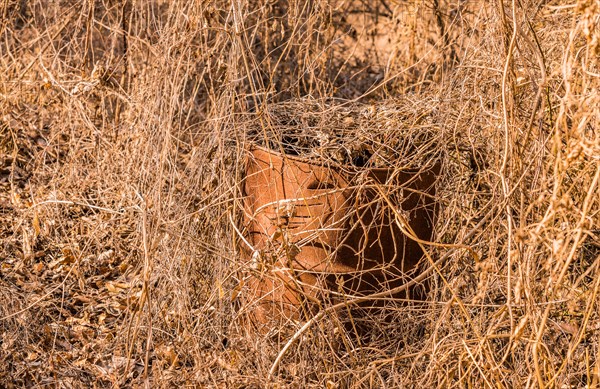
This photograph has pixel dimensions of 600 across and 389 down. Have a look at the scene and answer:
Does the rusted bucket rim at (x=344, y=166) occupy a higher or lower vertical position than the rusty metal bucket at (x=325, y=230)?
higher

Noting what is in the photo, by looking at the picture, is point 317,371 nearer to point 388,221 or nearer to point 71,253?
point 388,221

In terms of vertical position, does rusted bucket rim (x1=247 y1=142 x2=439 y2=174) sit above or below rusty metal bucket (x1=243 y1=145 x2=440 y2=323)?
above

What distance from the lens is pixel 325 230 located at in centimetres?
340

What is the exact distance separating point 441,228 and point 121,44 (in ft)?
9.77

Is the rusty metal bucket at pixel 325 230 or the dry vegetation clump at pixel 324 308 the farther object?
the rusty metal bucket at pixel 325 230

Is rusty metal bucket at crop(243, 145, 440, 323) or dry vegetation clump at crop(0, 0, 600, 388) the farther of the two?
rusty metal bucket at crop(243, 145, 440, 323)

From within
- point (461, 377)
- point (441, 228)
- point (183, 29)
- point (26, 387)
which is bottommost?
point (26, 387)

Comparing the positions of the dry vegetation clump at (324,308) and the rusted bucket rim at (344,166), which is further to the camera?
the rusted bucket rim at (344,166)

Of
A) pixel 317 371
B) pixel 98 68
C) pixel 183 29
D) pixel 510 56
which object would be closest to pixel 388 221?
pixel 317 371

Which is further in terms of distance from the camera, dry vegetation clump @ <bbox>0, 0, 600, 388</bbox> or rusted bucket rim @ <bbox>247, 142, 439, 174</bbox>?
rusted bucket rim @ <bbox>247, 142, 439, 174</bbox>

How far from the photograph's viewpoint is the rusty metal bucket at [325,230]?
3396 millimetres

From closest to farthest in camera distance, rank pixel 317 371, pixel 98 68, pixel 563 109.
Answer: pixel 563 109 < pixel 317 371 < pixel 98 68

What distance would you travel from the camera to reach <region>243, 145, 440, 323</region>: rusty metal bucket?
3396mm

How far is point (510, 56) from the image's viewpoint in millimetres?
2936
